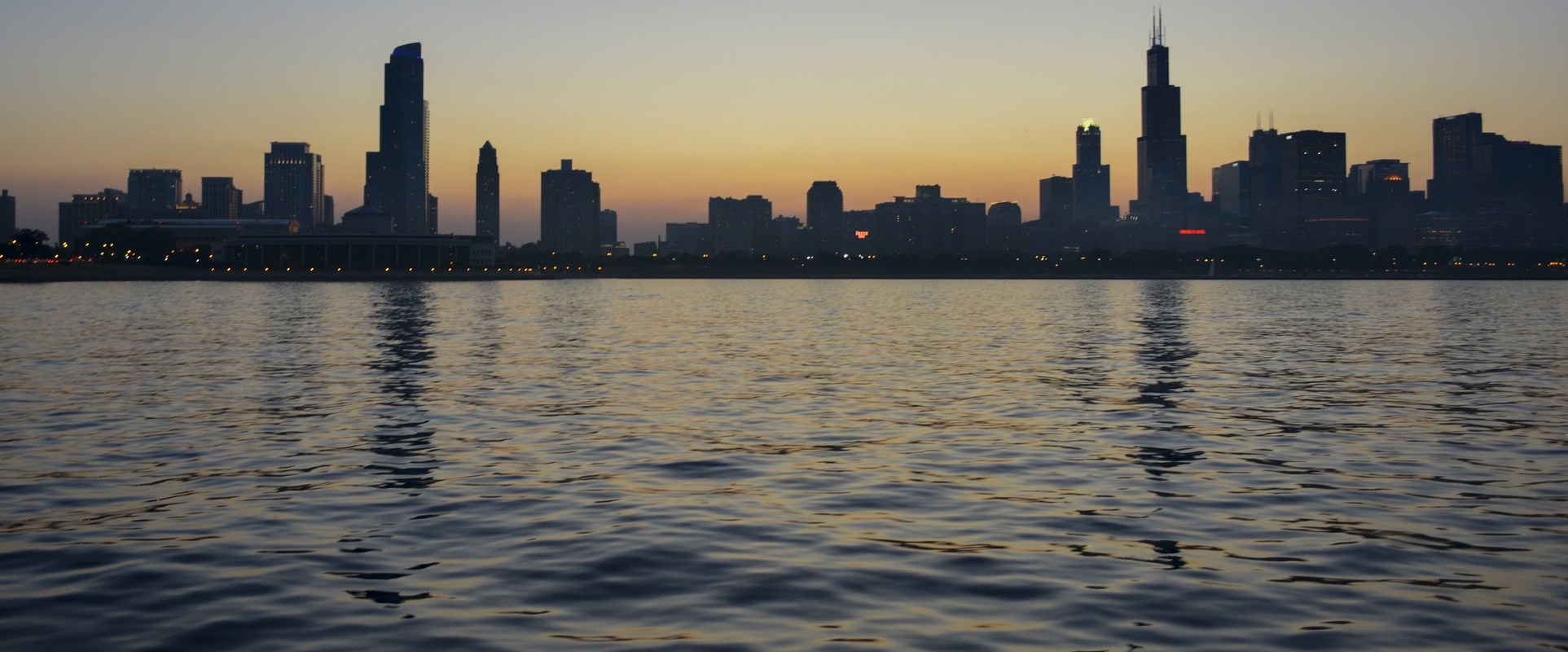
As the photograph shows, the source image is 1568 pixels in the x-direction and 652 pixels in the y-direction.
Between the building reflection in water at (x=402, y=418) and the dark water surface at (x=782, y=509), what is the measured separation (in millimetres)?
188

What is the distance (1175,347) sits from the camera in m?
60.6

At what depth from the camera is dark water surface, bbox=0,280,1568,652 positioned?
11.8 m

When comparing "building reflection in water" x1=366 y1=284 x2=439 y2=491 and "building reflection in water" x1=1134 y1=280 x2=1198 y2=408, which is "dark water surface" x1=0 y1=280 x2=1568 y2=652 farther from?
"building reflection in water" x1=1134 y1=280 x2=1198 y2=408

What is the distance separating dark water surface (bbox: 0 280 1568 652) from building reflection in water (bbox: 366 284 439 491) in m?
0.19

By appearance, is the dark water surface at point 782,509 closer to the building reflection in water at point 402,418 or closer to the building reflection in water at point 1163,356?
the building reflection in water at point 402,418

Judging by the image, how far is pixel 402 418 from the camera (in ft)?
98.9

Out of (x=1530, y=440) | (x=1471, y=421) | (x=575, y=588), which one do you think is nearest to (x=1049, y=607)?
(x=575, y=588)

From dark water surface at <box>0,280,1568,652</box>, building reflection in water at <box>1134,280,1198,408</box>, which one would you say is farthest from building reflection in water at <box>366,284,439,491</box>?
building reflection in water at <box>1134,280,1198,408</box>

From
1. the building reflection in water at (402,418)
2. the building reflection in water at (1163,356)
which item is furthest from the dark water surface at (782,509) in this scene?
the building reflection in water at (1163,356)

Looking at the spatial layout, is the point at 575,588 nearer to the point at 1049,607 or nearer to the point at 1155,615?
the point at 1049,607

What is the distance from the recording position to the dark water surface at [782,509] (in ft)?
38.8

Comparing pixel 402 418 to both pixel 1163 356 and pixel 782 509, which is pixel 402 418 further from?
pixel 1163 356

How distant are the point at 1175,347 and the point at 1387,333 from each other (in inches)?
872

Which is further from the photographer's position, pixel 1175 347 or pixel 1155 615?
pixel 1175 347
